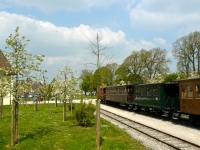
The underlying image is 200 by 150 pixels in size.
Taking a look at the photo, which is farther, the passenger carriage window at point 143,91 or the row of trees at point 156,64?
the row of trees at point 156,64

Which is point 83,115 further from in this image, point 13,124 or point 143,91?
point 143,91

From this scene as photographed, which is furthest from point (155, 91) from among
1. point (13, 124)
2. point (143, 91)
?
point (13, 124)

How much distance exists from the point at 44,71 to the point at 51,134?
11.9 ft

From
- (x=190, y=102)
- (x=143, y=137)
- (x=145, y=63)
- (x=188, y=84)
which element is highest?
(x=145, y=63)

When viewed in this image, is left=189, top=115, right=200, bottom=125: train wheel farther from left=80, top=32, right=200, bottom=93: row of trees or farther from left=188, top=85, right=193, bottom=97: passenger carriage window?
left=80, top=32, right=200, bottom=93: row of trees

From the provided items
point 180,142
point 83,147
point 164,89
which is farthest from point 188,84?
point 83,147

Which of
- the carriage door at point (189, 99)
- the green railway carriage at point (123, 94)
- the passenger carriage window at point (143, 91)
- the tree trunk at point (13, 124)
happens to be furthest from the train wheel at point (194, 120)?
the green railway carriage at point (123, 94)

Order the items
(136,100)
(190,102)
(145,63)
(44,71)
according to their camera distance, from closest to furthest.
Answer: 1. (44,71)
2. (190,102)
3. (136,100)
4. (145,63)

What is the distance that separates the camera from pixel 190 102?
17.8 meters

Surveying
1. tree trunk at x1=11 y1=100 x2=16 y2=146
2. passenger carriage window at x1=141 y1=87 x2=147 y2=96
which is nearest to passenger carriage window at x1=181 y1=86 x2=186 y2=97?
passenger carriage window at x1=141 y1=87 x2=147 y2=96

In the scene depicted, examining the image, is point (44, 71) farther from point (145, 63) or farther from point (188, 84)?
point (145, 63)

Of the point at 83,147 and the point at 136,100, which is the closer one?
the point at 83,147

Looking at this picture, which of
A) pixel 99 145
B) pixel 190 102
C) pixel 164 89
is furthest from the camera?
pixel 164 89

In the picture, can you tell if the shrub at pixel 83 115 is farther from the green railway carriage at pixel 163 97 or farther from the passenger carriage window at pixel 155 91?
the passenger carriage window at pixel 155 91
